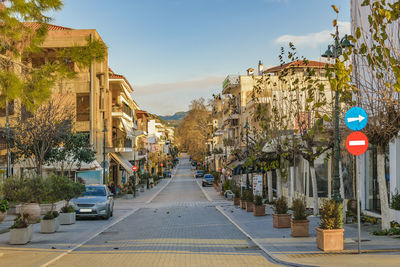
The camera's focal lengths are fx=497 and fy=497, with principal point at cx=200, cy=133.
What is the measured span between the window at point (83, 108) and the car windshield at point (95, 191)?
75.3ft

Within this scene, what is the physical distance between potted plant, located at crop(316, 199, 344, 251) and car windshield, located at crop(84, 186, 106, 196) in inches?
576

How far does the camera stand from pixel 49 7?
12.2 m

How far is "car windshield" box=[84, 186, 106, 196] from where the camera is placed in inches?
969

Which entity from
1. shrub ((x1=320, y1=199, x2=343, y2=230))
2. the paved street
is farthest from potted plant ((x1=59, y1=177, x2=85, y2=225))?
shrub ((x1=320, y1=199, x2=343, y2=230))

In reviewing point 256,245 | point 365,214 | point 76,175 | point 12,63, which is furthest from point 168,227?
point 76,175

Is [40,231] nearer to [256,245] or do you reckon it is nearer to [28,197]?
[28,197]

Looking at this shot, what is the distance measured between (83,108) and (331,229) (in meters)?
38.2

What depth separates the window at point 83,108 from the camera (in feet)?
153

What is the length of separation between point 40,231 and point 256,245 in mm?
8031

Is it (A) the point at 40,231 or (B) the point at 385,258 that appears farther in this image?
(A) the point at 40,231

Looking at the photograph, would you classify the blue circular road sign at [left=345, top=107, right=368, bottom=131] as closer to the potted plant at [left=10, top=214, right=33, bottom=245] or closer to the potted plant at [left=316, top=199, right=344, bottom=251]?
the potted plant at [left=316, top=199, right=344, bottom=251]

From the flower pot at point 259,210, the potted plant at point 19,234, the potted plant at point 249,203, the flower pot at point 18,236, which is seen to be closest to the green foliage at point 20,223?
the potted plant at point 19,234

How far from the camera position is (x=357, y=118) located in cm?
1130

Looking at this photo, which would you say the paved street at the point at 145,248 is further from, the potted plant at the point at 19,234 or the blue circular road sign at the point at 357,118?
the blue circular road sign at the point at 357,118
